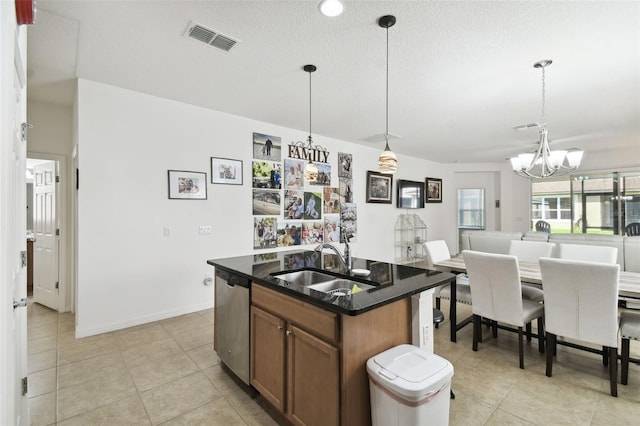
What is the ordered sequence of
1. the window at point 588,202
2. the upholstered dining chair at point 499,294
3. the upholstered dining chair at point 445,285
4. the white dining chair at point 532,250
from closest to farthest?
the upholstered dining chair at point 499,294 < the upholstered dining chair at point 445,285 < the white dining chair at point 532,250 < the window at point 588,202

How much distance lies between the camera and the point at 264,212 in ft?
14.9

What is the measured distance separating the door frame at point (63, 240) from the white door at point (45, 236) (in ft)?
0.22

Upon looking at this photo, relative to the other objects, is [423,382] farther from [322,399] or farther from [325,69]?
[325,69]

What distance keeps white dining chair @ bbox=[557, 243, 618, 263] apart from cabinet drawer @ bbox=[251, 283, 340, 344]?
3233 millimetres

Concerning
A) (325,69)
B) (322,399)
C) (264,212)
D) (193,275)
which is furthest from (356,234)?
(322,399)

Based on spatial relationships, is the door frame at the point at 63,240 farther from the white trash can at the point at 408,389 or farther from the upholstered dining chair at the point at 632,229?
the upholstered dining chair at the point at 632,229

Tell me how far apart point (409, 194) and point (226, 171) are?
14.9 feet

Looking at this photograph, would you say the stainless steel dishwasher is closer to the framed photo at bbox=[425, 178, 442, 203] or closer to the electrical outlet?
the electrical outlet

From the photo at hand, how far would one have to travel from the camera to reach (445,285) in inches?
127

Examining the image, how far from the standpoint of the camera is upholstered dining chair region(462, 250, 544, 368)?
8.23 ft

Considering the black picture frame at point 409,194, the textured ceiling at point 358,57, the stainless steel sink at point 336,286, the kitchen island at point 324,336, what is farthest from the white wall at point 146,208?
the black picture frame at point 409,194

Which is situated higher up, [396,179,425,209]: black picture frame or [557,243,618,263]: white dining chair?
[396,179,425,209]: black picture frame

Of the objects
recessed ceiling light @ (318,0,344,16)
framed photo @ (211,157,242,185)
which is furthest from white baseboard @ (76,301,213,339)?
recessed ceiling light @ (318,0,344,16)

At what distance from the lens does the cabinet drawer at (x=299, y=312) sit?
1498 mm
